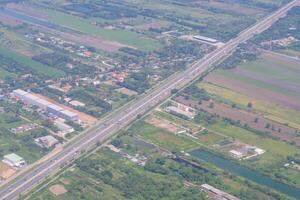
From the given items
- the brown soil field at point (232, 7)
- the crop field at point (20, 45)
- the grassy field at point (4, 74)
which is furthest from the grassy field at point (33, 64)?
the brown soil field at point (232, 7)

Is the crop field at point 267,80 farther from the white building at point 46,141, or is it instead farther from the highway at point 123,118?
the white building at point 46,141

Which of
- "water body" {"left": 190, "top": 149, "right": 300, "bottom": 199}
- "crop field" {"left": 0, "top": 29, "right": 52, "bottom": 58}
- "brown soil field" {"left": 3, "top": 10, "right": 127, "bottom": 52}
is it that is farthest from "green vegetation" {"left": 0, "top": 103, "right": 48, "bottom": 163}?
"brown soil field" {"left": 3, "top": 10, "right": 127, "bottom": 52}

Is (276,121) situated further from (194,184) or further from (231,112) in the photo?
(194,184)

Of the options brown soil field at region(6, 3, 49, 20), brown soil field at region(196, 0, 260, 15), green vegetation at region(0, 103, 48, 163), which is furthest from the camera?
brown soil field at region(196, 0, 260, 15)

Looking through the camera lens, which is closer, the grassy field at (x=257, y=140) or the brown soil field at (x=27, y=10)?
the grassy field at (x=257, y=140)

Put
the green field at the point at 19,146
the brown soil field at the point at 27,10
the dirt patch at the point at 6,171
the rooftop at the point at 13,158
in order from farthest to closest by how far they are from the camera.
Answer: the brown soil field at the point at 27,10 < the green field at the point at 19,146 < the rooftop at the point at 13,158 < the dirt patch at the point at 6,171

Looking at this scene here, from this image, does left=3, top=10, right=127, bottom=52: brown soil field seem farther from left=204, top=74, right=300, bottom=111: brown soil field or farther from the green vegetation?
the green vegetation
